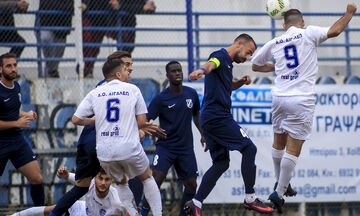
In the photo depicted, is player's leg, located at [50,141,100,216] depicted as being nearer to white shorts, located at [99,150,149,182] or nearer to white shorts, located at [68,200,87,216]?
white shorts, located at [99,150,149,182]

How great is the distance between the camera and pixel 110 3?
13.4 m

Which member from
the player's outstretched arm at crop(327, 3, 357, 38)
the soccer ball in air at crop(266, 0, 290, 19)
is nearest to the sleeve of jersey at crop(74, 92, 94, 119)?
the soccer ball in air at crop(266, 0, 290, 19)

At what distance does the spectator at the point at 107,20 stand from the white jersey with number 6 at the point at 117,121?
471 centimetres

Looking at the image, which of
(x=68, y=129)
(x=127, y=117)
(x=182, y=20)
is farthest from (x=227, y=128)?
(x=182, y=20)

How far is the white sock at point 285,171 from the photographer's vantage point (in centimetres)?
941

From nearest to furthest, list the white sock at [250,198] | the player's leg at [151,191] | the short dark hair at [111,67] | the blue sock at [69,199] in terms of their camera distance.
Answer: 1. the short dark hair at [111,67]
2. the player's leg at [151,191]
3. the blue sock at [69,199]
4. the white sock at [250,198]

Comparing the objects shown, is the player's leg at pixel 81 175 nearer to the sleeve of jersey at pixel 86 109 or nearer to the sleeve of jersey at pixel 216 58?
the sleeve of jersey at pixel 86 109

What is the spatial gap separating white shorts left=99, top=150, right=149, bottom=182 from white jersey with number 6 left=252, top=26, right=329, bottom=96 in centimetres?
200

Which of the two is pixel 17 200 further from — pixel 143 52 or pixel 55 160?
pixel 143 52

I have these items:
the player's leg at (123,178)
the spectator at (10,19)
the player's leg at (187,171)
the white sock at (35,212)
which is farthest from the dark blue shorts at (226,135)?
the spectator at (10,19)

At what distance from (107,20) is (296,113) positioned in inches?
209

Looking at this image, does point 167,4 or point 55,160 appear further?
point 167,4

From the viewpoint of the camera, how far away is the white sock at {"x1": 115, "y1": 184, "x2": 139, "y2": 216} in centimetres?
991

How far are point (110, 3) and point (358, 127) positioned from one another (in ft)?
16.6
